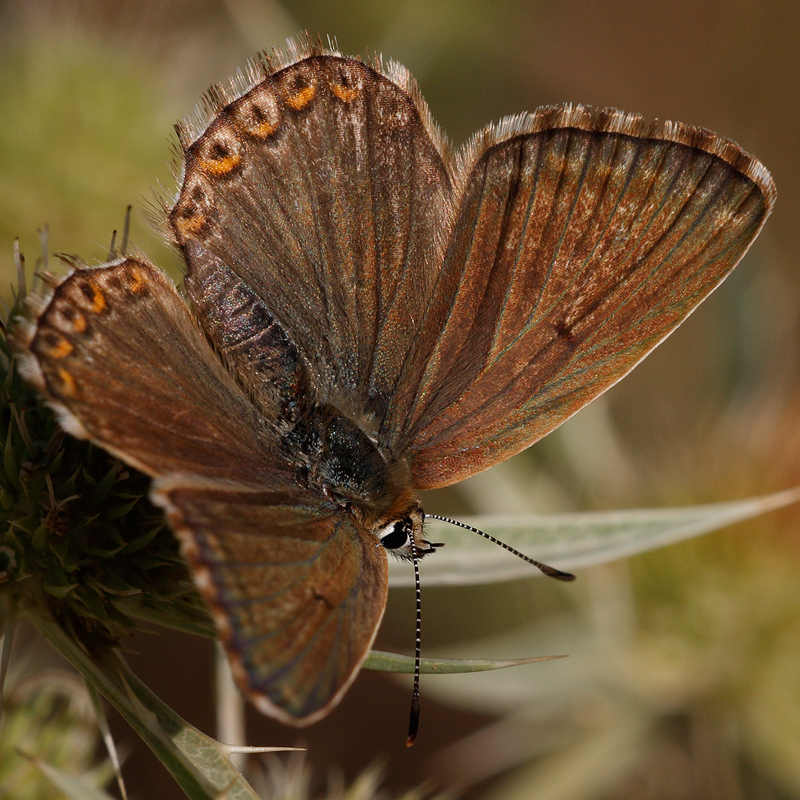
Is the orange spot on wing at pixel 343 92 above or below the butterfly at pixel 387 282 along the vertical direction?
above

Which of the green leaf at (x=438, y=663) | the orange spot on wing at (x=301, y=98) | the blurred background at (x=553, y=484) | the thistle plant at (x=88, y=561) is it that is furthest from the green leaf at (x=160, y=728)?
the orange spot on wing at (x=301, y=98)

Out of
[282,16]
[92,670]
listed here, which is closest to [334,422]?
[92,670]

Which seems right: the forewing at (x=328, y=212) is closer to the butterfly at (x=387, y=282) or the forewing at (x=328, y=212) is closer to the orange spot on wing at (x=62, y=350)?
the butterfly at (x=387, y=282)

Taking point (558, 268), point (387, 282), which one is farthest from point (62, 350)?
point (558, 268)

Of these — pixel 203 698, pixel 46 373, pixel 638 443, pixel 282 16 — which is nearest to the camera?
pixel 46 373

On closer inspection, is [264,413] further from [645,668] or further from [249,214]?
[645,668]

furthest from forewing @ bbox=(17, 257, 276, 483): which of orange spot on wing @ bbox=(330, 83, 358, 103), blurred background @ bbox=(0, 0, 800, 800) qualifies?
blurred background @ bbox=(0, 0, 800, 800)

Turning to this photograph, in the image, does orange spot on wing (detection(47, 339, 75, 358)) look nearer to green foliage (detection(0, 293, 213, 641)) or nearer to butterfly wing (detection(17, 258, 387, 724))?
butterfly wing (detection(17, 258, 387, 724))
